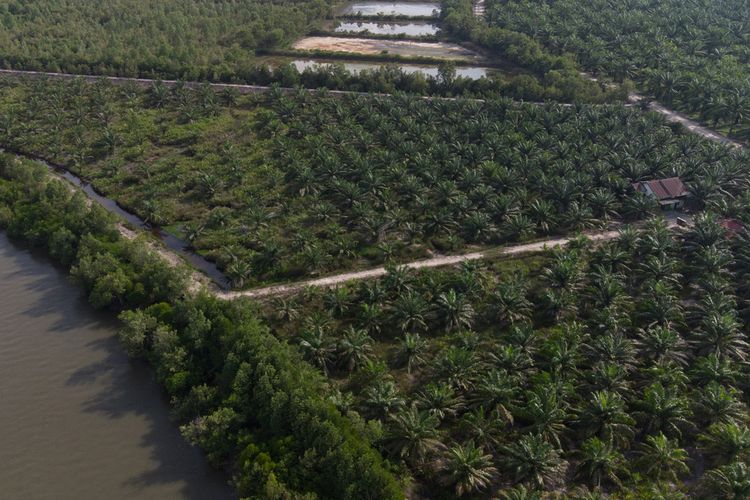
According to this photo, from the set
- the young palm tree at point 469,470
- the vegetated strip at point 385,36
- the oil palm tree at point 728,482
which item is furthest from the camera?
the vegetated strip at point 385,36

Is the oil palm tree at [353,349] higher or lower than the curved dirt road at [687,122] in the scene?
lower

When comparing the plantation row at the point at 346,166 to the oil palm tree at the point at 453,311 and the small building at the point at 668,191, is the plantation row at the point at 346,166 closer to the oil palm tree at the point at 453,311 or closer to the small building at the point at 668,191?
the small building at the point at 668,191

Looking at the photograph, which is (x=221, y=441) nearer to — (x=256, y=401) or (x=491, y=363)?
(x=256, y=401)

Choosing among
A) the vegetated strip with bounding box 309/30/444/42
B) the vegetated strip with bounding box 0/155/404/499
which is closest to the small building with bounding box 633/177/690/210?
the vegetated strip with bounding box 0/155/404/499

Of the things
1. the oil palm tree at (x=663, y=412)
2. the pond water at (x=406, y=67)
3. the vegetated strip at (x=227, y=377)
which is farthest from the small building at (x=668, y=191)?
the pond water at (x=406, y=67)

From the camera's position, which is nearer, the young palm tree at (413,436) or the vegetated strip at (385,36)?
the young palm tree at (413,436)

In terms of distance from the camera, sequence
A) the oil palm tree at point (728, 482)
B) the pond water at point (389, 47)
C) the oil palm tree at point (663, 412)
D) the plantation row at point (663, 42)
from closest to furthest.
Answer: the oil palm tree at point (728, 482) → the oil palm tree at point (663, 412) → the plantation row at point (663, 42) → the pond water at point (389, 47)

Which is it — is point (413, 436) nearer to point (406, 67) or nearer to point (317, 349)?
point (317, 349)

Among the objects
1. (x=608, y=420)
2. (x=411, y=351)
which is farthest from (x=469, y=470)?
(x=411, y=351)

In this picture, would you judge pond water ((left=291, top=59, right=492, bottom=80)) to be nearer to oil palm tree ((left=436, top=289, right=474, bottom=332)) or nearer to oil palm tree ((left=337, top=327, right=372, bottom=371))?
oil palm tree ((left=436, top=289, right=474, bottom=332))
